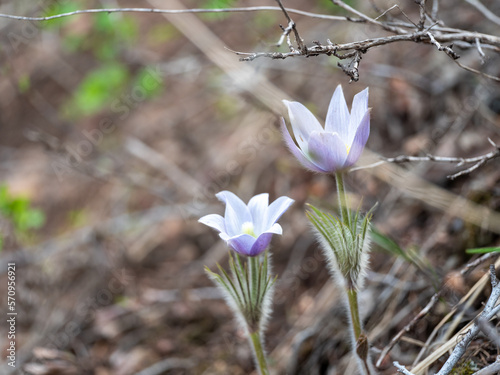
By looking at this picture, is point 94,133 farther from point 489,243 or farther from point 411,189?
point 489,243

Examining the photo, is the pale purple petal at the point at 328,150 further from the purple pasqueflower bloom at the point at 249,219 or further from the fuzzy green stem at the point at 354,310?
the fuzzy green stem at the point at 354,310

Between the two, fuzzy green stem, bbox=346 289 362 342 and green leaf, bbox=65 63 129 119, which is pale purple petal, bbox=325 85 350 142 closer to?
fuzzy green stem, bbox=346 289 362 342

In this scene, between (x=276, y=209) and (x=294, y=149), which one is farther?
(x=276, y=209)

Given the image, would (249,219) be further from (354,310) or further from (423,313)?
(423,313)

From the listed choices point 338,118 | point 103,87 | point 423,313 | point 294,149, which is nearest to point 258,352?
point 423,313

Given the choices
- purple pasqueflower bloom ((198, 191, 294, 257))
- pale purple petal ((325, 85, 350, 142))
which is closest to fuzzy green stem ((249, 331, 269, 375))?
purple pasqueflower bloom ((198, 191, 294, 257))

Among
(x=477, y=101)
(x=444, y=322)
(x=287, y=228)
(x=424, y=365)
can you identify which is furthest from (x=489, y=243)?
(x=287, y=228)
